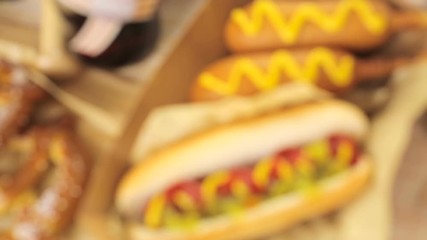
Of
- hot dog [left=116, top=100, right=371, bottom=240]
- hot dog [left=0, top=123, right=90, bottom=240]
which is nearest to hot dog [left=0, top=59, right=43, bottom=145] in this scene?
hot dog [left=0, top=123, right=90, bottom=240]

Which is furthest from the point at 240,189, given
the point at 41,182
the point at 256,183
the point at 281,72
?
the point at 41,182

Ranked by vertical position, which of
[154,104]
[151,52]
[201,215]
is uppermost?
[151,52]

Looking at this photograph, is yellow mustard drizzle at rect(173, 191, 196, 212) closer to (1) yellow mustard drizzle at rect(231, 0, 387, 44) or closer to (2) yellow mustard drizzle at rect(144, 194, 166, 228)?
→ (2) yellow mustard drizzle at rect(144, 194, 166, 228)

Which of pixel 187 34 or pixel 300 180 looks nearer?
pixel 300 180

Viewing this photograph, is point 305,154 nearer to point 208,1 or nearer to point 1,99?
point 208,1

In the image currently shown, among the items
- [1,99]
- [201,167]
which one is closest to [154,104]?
[201,167]

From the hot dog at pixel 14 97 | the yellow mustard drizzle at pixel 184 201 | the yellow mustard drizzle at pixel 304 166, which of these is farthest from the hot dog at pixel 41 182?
the yellow mustard drizzle at pixel 304 166

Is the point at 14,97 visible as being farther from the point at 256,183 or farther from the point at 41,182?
the point at 256,183
